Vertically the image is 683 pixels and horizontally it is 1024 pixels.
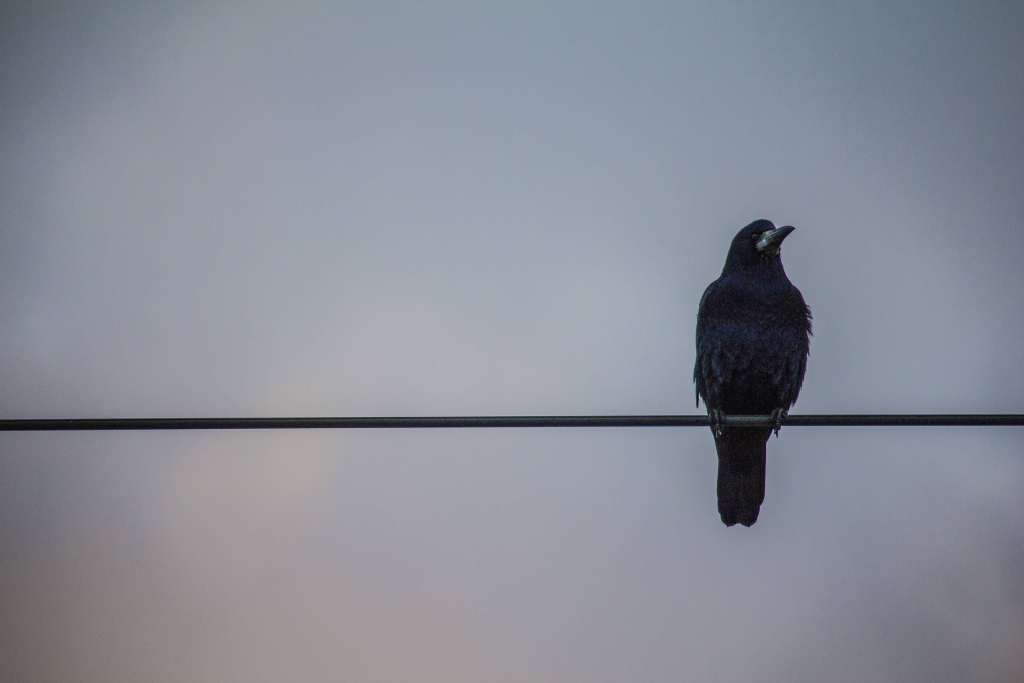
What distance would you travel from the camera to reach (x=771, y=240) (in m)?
3.66

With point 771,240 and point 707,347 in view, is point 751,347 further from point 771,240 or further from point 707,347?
point 771,240

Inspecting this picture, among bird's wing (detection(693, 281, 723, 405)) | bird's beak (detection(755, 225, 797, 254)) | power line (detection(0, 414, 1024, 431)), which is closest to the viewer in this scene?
power line (detection(0, 414, 1024, 431))

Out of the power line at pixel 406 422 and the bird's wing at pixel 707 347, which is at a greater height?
the bird's wing at pixel 707 347

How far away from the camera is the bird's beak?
363 centimetres

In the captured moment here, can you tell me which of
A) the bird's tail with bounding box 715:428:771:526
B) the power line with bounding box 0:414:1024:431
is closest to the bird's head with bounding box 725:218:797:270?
the bird's tail with bounding box 715:428:771:526

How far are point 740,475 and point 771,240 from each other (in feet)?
3.58

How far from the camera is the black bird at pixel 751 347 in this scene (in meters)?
3.71

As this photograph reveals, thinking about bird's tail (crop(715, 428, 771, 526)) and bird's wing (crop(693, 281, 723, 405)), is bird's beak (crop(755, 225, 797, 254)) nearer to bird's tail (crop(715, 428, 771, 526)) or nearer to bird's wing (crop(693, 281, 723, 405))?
bird's wing (crop(693, 281, 723, 405))

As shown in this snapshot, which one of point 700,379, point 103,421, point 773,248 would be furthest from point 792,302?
point 103,421

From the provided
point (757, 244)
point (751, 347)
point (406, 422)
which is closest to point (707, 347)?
point (751, 347)

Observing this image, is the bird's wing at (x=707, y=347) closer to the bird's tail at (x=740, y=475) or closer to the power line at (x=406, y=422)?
the bird's tail at (x=740, y=475)

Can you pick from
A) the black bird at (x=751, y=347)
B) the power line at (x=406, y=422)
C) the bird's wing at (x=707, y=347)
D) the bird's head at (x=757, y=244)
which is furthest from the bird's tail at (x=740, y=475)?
the power line at (x=406, y=422)

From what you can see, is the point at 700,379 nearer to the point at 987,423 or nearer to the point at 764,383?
the point at 764,383

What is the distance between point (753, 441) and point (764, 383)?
0.91 feet
